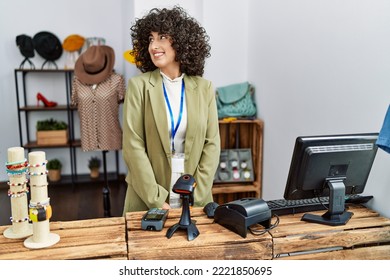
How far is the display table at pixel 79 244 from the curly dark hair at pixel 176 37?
0.84 meters

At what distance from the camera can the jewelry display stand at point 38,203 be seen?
4.06 feet

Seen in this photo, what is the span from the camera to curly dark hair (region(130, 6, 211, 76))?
1771mm

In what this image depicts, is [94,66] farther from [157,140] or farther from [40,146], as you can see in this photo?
Result: [157,140]

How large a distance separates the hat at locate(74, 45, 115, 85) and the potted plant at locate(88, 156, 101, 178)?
1.59 metres

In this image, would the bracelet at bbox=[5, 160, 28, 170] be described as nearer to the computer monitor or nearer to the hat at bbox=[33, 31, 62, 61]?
the computer monitor

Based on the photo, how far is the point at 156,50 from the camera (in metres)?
1.77

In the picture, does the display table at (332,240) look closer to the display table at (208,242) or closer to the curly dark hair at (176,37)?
the display table at (208,242)

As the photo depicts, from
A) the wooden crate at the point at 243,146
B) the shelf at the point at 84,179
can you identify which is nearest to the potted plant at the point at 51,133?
the shelf at the point at 84,179

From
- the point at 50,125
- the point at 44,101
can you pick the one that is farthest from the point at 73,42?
the point at 50,125

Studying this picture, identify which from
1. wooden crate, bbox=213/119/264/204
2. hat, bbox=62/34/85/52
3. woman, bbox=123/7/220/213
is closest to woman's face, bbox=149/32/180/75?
woman, bbox=123/7/220/213

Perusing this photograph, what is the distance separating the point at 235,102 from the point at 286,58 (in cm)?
72

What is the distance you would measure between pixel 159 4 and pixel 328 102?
1.84 meters

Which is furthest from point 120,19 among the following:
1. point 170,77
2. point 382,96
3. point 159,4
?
point 382,96

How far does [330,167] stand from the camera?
5.02ft
